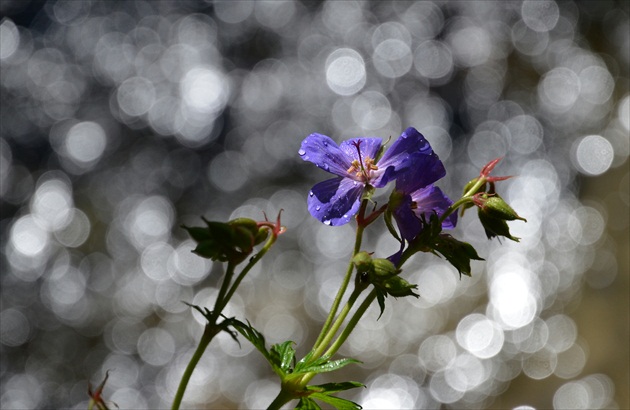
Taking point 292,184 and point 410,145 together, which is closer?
point 410,145

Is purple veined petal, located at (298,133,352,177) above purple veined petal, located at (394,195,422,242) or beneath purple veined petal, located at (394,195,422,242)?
beneath

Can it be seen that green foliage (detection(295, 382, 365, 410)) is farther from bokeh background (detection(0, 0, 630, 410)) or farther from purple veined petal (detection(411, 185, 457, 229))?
bokeh background (detection(0, 0, 630, 410))

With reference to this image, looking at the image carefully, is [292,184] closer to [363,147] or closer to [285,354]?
[363,147]

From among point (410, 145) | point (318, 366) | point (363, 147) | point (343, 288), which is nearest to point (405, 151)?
point (410, 145)

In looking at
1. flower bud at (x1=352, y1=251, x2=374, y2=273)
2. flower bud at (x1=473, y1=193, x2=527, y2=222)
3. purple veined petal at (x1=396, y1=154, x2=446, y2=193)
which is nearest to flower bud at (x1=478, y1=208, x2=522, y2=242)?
flower bud at (x1=473, y1=193, x2=527, y2=222)

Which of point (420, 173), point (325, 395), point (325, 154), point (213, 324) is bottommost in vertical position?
point (325, 395)

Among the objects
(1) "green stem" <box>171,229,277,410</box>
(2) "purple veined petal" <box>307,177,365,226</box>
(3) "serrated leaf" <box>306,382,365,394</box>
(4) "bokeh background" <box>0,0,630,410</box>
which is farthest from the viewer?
(4) "bokeh background" <box>0,0,630,410</box>

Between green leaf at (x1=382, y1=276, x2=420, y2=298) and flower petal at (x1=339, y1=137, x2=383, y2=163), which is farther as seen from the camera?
flower petal at (x1=339, y1=137, x2=383, y2=163)
